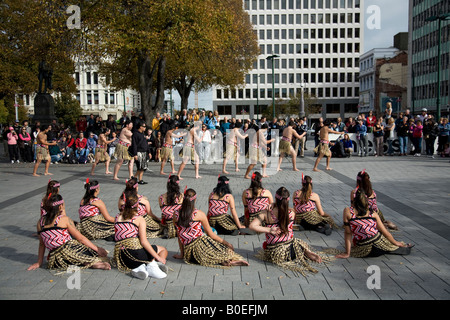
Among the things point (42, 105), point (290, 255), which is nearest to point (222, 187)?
point (290, 255)

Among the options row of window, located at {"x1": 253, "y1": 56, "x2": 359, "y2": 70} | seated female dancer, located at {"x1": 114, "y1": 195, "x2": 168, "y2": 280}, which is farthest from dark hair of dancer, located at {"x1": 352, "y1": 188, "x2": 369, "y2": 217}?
row of window, located at {"x1": 253, "y1": 56, "x2": 359, "y2": 70}

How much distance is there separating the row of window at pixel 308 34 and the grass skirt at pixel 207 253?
291 feet

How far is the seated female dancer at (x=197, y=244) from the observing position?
19.6 feet

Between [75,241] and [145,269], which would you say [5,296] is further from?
[145,269]

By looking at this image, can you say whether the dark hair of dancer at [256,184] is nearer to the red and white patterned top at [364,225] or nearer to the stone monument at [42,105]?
the red and white patterned top at [364,225]

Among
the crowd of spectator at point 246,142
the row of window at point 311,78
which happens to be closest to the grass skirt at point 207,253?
the crowd of spectator at point 246,142

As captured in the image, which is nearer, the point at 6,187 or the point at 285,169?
the point at 6,187

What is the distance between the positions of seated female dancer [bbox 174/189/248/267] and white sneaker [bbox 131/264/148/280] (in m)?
0.70

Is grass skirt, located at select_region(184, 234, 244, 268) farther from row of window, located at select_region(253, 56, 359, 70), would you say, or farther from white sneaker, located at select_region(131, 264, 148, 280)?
row of window, located at select_region(253, 56, 359, 70)

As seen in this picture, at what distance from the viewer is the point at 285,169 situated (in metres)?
16.5

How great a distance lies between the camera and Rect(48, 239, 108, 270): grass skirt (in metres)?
5.86

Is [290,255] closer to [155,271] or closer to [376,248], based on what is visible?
[376,248]
